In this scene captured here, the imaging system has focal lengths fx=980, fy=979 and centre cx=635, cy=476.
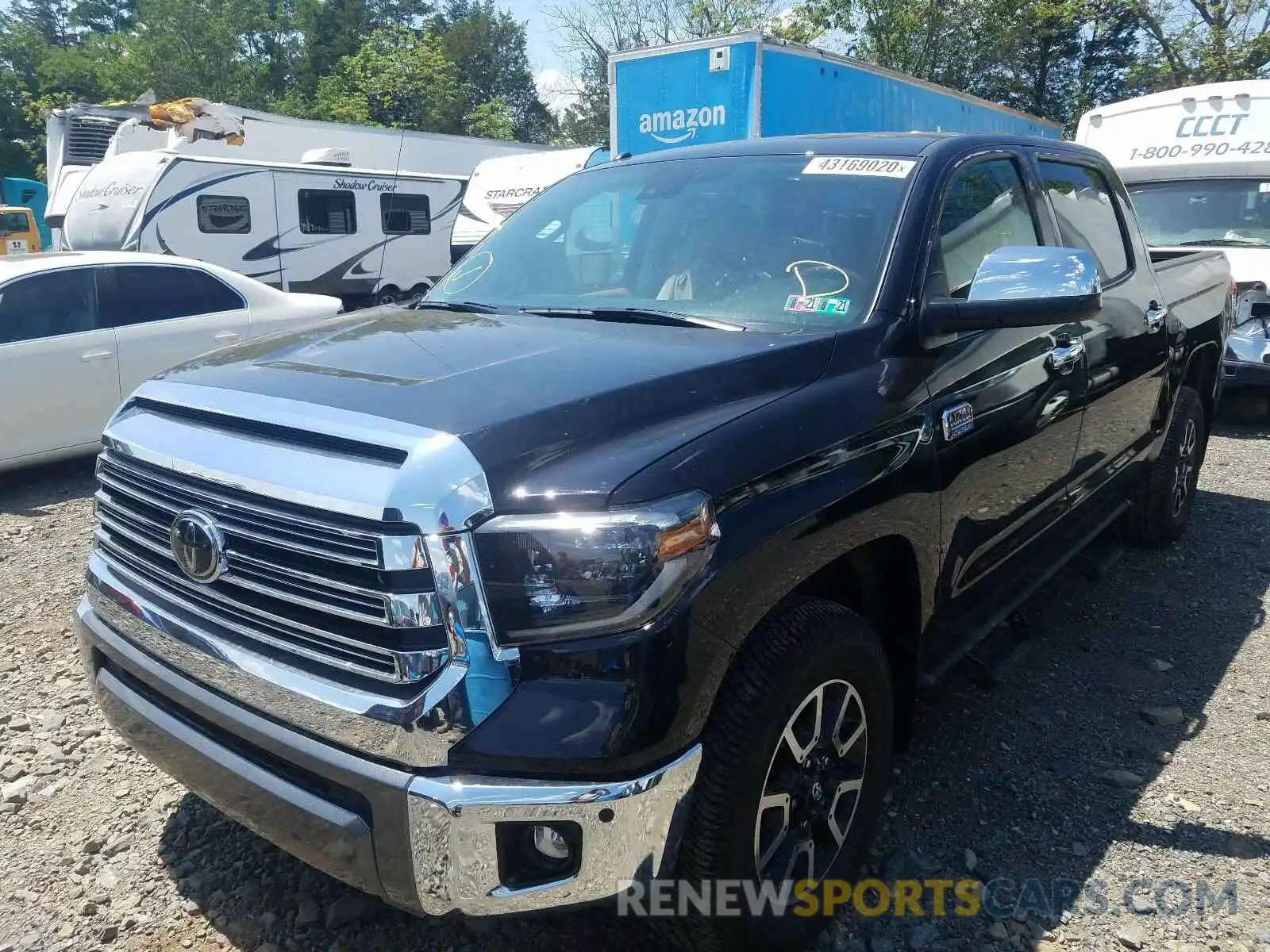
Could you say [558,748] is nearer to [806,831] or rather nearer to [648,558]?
[648,558]

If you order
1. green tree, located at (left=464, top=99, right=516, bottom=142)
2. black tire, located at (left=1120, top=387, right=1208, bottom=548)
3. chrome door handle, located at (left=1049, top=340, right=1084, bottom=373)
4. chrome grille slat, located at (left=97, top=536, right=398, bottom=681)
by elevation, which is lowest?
black tire, located at (left=1120, top=387, right=1208, bottom=548)

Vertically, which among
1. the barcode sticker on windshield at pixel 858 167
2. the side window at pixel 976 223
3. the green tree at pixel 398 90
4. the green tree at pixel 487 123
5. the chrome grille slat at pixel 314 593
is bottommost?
the chrome grille slat at pixel 314 593

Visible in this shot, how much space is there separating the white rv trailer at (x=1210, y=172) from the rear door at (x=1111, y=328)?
4678 millimetres

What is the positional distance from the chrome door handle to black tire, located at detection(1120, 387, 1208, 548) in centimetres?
155

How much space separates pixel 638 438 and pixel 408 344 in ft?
2.65

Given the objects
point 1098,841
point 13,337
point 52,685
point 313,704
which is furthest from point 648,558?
point 13,337

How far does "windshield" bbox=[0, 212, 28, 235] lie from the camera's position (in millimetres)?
20266

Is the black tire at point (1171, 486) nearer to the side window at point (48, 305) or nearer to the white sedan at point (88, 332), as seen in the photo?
the white sedan at point (88, 332)

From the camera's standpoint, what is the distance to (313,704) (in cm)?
190

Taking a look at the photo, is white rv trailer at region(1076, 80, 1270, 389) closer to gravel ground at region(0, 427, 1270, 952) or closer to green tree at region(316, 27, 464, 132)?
gravel ground at region(0, 427, 1270, 952)

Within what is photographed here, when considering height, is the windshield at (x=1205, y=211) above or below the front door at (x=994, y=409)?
above

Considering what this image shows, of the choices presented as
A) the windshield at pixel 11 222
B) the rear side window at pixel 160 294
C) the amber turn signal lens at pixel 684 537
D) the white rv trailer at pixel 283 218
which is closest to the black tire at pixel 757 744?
the amber turn signal lens at pixel 684 537

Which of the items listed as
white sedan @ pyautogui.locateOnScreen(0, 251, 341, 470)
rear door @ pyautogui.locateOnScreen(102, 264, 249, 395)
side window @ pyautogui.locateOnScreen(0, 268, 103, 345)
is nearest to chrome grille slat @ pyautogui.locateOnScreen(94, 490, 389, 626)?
rear door @ pyautogui.locateOnScreen(102, 264, 249, 395)

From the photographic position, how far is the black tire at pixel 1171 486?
4.81m
